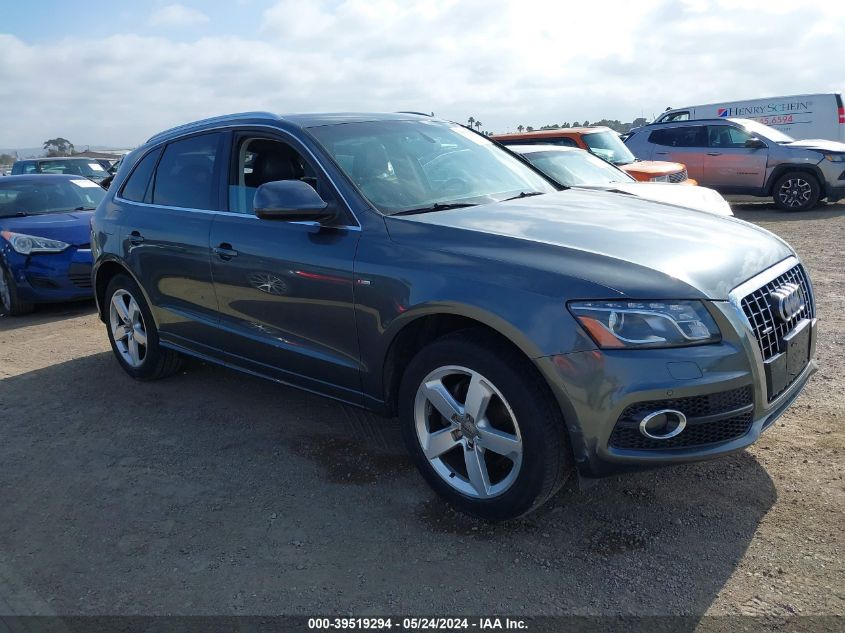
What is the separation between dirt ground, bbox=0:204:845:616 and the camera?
8.96ft

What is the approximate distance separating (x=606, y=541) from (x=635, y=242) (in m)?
1.23

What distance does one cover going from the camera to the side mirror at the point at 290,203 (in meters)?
3.47

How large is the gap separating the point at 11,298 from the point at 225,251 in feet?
16.5

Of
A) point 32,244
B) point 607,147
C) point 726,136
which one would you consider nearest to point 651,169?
point 607,147

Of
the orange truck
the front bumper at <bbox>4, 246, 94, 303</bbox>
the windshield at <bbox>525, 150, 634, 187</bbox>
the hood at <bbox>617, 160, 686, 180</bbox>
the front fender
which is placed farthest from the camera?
the orange truck

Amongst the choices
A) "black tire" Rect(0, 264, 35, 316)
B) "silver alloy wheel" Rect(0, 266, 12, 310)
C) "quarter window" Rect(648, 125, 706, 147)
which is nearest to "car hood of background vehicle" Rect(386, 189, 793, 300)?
"black tire" Rect(0, 264, 35, 316)

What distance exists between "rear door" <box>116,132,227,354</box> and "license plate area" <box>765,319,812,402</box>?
2.95m

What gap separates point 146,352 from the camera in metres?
5.23

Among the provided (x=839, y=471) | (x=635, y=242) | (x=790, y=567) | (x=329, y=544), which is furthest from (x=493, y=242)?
(x=839, y=471)

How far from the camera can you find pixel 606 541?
3.01 m

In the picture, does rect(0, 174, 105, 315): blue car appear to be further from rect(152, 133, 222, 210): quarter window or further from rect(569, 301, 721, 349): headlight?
rect(569, 301, 721, 349): headlight

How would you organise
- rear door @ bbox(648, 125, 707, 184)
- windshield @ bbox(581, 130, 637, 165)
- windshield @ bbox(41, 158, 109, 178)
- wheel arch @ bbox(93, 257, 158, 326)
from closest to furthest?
wheel arch @ bbox(93, 257, 158, 326) < windshield @ bbox(581, 130, 637, 165) < rear door @ bbox(648, 125, 707, 184) < windshield @ bbox(41, 158, 109, 178)

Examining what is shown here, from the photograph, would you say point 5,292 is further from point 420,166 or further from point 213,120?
point 420,166

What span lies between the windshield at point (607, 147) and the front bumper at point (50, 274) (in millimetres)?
7645
